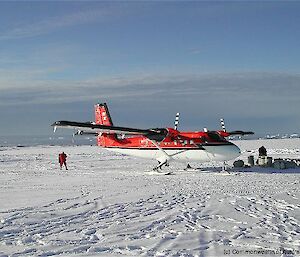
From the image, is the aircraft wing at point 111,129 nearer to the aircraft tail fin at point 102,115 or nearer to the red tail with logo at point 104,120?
the red tail with logo at point 104,120

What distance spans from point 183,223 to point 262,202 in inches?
165

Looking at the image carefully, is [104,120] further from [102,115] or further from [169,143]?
[169,143]

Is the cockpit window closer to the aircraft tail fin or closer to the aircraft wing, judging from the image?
the aircraft wing

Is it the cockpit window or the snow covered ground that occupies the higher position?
the cockpit window

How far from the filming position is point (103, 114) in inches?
1172

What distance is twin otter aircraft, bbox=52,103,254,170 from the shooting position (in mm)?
23703

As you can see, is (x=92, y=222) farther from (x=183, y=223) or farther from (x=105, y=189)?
(x=105, y=189)

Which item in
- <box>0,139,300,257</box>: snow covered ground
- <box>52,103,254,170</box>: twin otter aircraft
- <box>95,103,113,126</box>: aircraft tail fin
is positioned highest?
<box>95,103,113,126</box>: aircraft tail fin

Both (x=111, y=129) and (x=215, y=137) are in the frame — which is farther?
(x=215, y=137)

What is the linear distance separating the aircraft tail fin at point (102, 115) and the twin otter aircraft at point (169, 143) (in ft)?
5.90

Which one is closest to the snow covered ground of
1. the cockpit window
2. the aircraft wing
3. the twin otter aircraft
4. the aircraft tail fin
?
the aircraft wing

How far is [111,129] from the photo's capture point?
2355 cm

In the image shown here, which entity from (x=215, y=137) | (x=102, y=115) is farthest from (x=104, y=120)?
(x=215, y=137)

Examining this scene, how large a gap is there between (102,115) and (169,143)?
690cm
